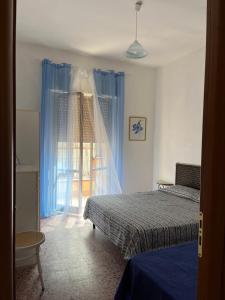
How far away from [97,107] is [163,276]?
3612 millimetres

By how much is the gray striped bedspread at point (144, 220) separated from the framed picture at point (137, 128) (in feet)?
5.56

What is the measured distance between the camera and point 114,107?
4973 millimetres

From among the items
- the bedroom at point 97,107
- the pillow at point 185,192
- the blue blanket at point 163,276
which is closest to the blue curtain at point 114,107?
the bedroom at point 97,107

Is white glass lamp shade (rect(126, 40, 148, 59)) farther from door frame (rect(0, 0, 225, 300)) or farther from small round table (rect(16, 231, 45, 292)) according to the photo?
door frame (rect(0, 0, 225, 300))

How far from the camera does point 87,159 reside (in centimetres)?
484

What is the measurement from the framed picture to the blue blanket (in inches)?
133

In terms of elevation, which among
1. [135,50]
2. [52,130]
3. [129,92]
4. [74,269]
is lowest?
[74,269]

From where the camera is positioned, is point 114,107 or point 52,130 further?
point 114,107

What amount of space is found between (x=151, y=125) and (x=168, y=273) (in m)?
4.08

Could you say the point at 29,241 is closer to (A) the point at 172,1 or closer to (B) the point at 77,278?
(B) the point at 77,278

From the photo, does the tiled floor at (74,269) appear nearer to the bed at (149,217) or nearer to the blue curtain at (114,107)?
the bed at (149,217)

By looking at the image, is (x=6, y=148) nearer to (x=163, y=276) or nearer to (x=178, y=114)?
(x=163, y=276)

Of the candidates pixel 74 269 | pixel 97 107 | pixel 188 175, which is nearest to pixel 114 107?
pixel 97 107

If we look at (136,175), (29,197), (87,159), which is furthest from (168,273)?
(136,175)
